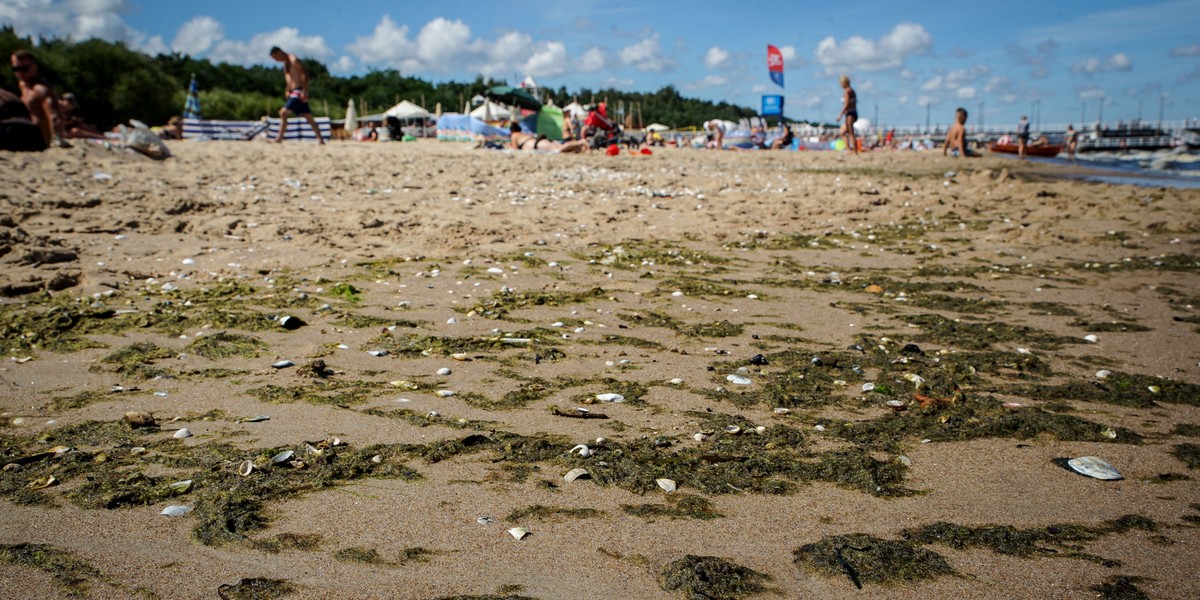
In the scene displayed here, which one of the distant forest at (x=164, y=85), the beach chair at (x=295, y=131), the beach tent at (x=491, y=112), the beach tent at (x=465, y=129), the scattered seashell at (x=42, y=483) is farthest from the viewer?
the distant forest at (x=164, y=85)

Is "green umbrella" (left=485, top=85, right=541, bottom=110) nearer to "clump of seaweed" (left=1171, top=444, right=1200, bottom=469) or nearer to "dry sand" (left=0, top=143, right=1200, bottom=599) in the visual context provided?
"dry sand" (left=0, top=143, right=1200, bottom=599)

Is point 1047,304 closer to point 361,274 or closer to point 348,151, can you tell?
point 361,274

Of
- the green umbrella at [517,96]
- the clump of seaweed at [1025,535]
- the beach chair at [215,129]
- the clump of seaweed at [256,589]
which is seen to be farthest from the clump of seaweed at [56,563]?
the beach chair at [215,129]

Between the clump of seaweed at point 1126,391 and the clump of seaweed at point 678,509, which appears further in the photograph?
the clump of seaweed at point 1126,391

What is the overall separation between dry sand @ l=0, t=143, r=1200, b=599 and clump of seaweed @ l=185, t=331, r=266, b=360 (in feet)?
0.29

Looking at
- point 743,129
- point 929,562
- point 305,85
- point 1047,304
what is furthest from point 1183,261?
point 743,129

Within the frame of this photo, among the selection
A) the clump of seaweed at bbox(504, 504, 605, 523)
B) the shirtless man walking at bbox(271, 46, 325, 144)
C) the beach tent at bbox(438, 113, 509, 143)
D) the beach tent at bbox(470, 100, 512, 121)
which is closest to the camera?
the clump of seaweed at bbox(504, 504, 605, 523)

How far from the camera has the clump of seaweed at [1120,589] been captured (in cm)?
198

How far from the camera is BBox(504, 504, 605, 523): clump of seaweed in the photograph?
2.40 metres

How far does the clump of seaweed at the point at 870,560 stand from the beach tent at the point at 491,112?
33.8m

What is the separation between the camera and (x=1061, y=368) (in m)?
4.12

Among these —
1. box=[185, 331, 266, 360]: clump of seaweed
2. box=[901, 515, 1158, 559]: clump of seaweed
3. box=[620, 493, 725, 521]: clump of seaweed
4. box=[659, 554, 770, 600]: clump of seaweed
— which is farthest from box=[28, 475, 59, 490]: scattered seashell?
box=[901, 515, 1158, 559]: clump of seaweed

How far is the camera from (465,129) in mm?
33750

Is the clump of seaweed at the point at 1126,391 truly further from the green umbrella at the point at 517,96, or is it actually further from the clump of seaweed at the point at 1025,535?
the green umbrella at the point at 517,96
